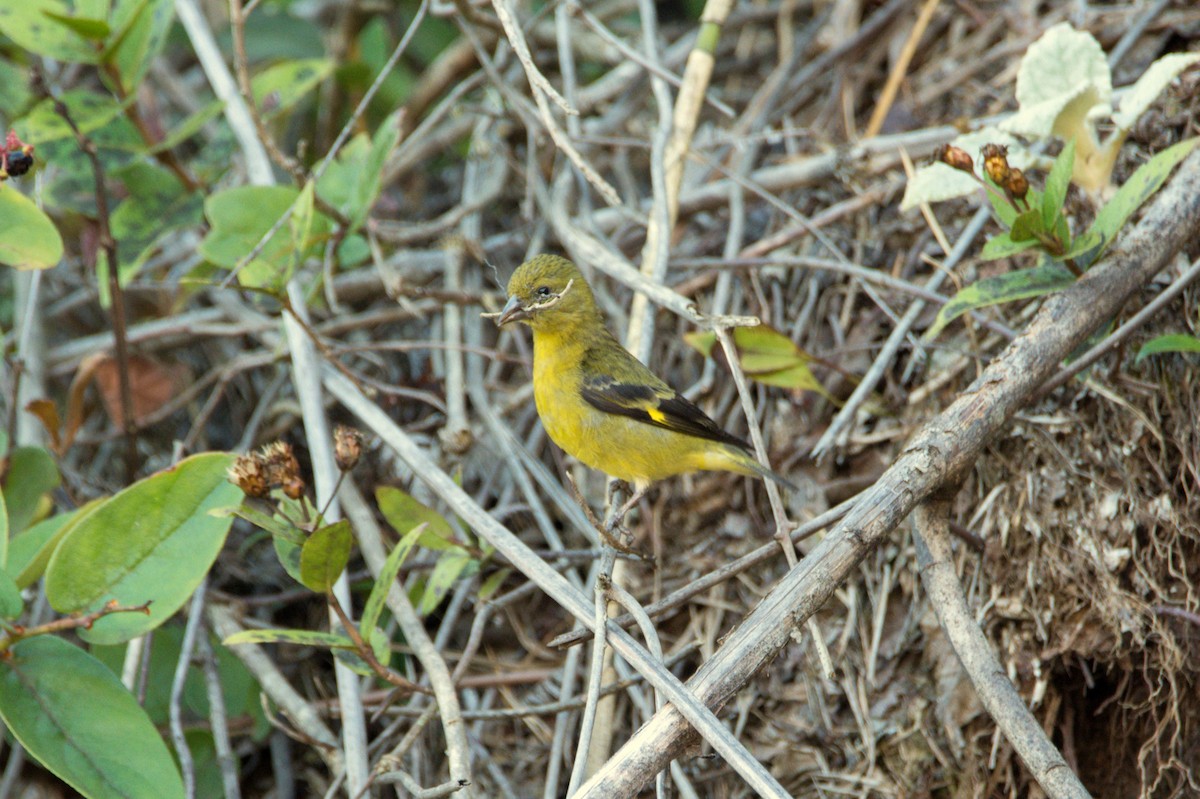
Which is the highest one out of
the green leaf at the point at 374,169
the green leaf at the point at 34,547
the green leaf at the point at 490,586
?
the green leaf at the point at 374,169

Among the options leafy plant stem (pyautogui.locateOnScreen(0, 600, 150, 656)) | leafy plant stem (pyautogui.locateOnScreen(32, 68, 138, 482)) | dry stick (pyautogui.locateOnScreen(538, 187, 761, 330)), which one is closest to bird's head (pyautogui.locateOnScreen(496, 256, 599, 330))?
dry stick (pyautogui.locateOnScreen(538, 187, 761, 330))

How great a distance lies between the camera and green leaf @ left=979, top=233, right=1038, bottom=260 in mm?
2643

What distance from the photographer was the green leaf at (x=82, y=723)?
2.28 m

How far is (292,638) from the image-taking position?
2.43 m

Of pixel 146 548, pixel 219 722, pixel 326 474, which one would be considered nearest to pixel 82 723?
pixel 146 548

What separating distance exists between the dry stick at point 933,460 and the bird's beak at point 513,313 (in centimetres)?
146

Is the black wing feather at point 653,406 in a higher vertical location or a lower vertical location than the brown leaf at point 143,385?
lower

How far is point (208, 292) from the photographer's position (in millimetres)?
4141

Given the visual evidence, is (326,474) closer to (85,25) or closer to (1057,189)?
(85,25)

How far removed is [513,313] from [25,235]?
1.40m

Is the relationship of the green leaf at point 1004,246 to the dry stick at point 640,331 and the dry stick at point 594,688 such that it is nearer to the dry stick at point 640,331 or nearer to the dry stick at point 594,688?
the dry stick at point 640,331

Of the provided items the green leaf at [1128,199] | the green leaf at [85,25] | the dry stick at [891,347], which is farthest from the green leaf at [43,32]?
the green leaf at [1128,199]

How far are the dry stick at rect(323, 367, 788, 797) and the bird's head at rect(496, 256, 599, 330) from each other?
55 cm

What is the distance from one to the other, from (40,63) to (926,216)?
3.53 metres
